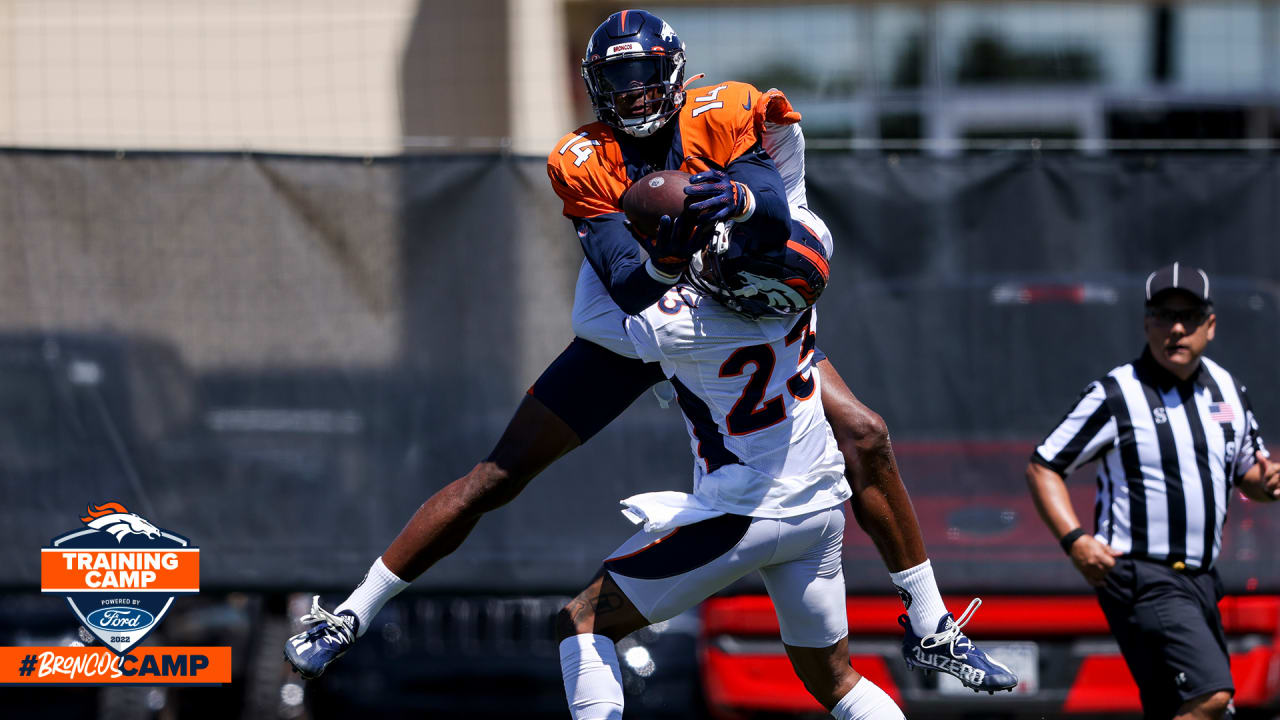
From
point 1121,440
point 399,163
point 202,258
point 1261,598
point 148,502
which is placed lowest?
point 1261,598

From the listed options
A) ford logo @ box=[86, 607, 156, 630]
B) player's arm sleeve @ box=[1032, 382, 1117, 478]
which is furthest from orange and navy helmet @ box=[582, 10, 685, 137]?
ford logo @ box=[86, 607, 156, 630]

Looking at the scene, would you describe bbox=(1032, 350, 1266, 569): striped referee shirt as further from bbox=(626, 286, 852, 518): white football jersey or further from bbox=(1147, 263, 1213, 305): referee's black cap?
bbox=(626, 286, 852, 518): white football jersey

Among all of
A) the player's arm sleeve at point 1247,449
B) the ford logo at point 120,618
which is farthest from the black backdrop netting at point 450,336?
the player's arm sleeve at point 1247,449

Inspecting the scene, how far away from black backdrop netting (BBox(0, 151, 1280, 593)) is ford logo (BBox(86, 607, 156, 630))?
1.02ft

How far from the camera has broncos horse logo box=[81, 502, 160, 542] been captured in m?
5.93

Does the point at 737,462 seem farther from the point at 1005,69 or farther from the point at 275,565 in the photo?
the point at 1005,69

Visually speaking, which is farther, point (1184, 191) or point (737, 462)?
point (1184, 191)

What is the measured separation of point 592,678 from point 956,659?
106cm

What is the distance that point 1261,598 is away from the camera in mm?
5809

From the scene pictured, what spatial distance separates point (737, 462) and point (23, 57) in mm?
7427

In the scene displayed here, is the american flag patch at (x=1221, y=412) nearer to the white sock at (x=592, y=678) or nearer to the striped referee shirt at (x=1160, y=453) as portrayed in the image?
the striped referee shirt at (x=1160, y=453)

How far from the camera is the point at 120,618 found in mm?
5922

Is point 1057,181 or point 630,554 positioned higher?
point 1057,181

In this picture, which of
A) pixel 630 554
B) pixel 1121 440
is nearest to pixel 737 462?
pixel 630 554
